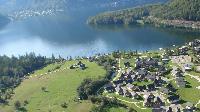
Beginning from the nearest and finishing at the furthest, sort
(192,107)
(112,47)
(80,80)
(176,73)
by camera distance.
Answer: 1. (192,107)
2. (176,73)
3. (80,80)
4. (112,47)

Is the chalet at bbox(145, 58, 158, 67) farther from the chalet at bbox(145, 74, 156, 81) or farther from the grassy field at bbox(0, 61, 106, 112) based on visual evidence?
the grassy field at bbox(0, 61, 106, 112)

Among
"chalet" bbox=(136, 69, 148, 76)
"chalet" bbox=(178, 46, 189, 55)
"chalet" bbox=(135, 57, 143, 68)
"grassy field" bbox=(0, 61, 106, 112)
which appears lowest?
"grassy field" bbox=(0, 61, 106, 112)

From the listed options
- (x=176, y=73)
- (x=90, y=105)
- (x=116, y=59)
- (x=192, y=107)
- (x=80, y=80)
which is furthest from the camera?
(x=116, y=59)

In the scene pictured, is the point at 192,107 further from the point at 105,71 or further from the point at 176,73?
the point at 105,71

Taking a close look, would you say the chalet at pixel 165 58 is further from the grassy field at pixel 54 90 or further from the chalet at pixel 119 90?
the chalet at pixel 119 90

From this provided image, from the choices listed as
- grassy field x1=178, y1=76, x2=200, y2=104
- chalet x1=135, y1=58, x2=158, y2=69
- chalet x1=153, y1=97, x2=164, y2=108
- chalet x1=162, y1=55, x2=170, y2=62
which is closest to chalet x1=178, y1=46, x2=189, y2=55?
chalet x1=162, y1=55, x2=170, y2=62

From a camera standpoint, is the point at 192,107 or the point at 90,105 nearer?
the point at 192,107

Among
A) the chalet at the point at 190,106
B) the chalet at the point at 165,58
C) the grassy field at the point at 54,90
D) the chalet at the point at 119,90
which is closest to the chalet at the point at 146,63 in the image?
the chalet at the point at 165,58

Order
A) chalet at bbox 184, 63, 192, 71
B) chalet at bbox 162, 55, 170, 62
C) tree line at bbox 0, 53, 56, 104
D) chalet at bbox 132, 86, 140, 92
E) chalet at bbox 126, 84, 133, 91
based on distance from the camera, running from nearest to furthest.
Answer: chalet at bbox 132, 86, 140, 92 < chalet at bbox 126, 84, 133, 91 < chalet at bbox 184, 63, 192, 71 < chalet at bbox 162, 55, 170, 62 < tree line at bbox 0, 53, 56, 104

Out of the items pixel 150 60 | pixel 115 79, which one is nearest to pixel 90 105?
pixel 115 79
